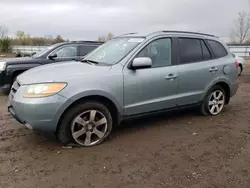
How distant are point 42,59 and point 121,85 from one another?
15.1ft

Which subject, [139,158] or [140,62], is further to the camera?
[140,62]

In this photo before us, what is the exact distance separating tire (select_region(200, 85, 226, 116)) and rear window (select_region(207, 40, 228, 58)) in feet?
2.19

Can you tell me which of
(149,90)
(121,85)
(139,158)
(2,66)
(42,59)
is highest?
(42,59)

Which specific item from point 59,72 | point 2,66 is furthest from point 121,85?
point 2,66

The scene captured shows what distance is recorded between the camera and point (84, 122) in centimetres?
382

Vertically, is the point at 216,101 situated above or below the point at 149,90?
below

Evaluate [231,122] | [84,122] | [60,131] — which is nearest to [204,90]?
[231,122]

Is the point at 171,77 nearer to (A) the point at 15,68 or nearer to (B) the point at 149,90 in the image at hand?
(B) the point at 149,90

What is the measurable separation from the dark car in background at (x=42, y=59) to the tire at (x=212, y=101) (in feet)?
10.5

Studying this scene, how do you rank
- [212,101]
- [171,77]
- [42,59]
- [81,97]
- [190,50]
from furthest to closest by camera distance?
1. [42,59]
2. [212,101]
3. [190,50]
4. [171,77]
5. [81,97]

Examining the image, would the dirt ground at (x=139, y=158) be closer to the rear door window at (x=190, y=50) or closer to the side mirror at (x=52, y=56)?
the rear door window at (x=190, y=50)

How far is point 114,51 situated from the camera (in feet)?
15.0

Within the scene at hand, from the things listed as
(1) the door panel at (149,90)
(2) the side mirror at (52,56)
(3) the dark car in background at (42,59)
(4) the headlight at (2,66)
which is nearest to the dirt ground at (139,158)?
(1) the door panel at (149,90)

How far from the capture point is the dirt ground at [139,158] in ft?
9.88
